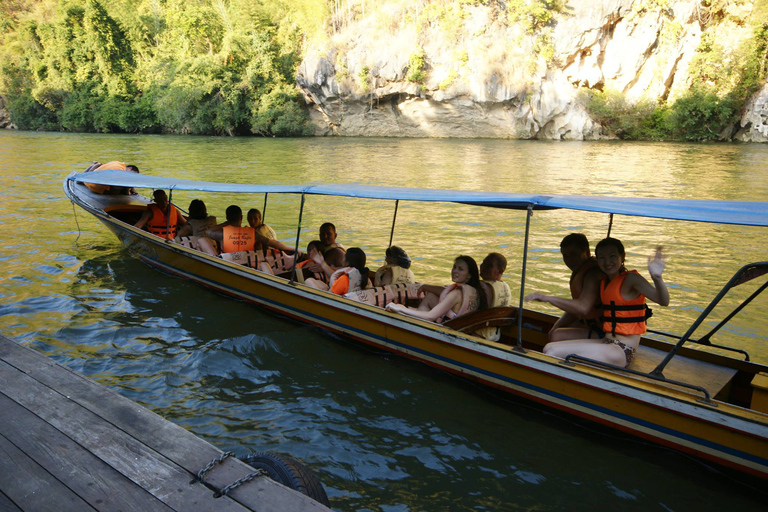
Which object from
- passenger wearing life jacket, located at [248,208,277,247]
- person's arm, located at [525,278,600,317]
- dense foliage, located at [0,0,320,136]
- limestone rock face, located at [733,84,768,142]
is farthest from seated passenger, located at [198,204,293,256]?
dense foliage, located at [0,0,320,136]

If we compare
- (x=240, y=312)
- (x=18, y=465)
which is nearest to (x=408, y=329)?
(x=240, y=312)

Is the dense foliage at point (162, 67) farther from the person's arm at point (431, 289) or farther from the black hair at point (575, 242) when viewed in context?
the black hair at point (575, 242)

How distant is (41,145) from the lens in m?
35.0

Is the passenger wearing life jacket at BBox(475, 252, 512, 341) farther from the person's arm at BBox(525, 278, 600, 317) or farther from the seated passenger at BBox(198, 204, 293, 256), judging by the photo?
the seated passenger at BBox(198, 204, 293, 256)

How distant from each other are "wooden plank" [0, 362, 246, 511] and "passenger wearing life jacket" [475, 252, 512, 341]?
360cm

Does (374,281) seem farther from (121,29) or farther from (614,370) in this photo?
(121,29)

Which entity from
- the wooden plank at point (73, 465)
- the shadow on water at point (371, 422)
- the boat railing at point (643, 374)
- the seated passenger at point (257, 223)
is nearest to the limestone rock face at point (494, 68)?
the seated passenger at point (257, 223)

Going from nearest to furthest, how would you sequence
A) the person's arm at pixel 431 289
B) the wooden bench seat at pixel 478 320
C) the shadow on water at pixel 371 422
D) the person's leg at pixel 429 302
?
the shadow on water at pixel 371 422 < the wooden bench seat at pixel 478 320 < the person's leg at pixel 429 302 < the person's arm at pixel 431 289

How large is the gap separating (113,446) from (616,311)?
4.07m

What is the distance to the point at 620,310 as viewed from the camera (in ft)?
16.0

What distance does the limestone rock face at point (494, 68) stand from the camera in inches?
1556

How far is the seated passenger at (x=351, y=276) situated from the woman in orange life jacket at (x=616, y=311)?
2.58 meters

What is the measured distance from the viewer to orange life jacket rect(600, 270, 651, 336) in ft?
15.9

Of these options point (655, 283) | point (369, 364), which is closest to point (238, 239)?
point (369, 364)
